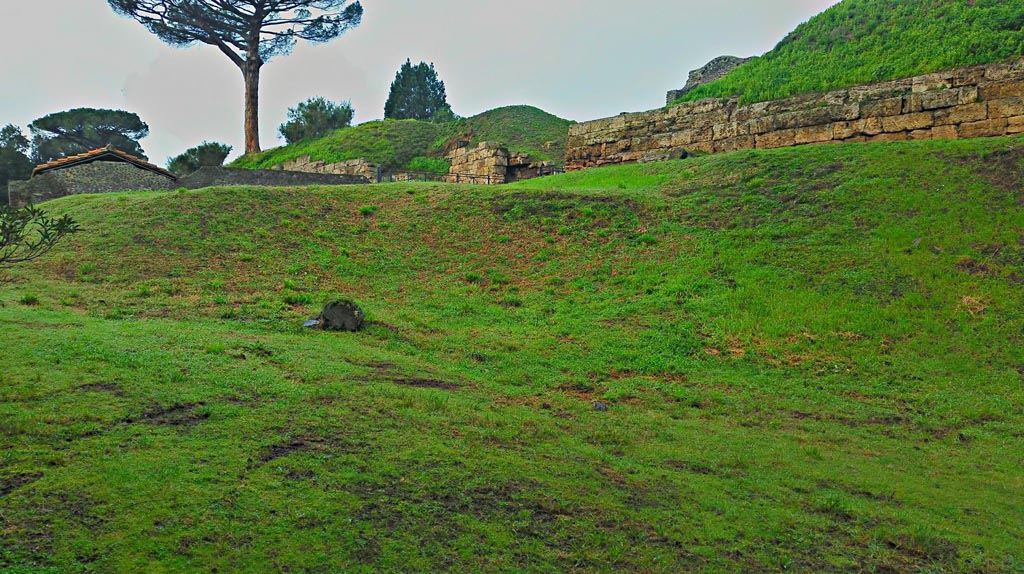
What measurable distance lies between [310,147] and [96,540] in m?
36.7

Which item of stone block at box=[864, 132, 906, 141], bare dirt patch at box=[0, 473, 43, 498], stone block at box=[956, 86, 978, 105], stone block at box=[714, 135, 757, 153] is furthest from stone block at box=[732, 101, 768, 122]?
bare dirt patch at box=[0, 473, 43, 498]

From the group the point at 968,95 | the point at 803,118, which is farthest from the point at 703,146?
the point at 968,95

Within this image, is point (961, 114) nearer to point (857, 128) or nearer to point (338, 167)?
point (857, 128)

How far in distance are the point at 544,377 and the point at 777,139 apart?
46.3 ft

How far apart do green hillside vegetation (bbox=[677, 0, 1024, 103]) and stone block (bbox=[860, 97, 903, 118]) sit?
95 cm

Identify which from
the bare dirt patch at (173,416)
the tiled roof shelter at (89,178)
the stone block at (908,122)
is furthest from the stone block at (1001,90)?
the tiled roof shelter at (89,178)

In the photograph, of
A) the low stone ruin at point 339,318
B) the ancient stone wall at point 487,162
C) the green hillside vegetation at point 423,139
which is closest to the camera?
the low stone ruin at point 339,318

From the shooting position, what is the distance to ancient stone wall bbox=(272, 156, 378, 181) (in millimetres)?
31969

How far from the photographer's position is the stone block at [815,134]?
19.1 m

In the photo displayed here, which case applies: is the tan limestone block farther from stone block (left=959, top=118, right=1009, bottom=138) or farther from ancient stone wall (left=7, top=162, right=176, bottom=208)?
ancient stone wall (left=7, top=162, right=176, bottom=208)

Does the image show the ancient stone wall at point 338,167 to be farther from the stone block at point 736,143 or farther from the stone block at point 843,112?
the stone block at point 843,112

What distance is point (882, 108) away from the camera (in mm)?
18156

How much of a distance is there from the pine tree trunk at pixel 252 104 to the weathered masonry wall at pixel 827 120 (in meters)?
21.3

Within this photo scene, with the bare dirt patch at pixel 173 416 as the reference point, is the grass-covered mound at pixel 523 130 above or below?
above
